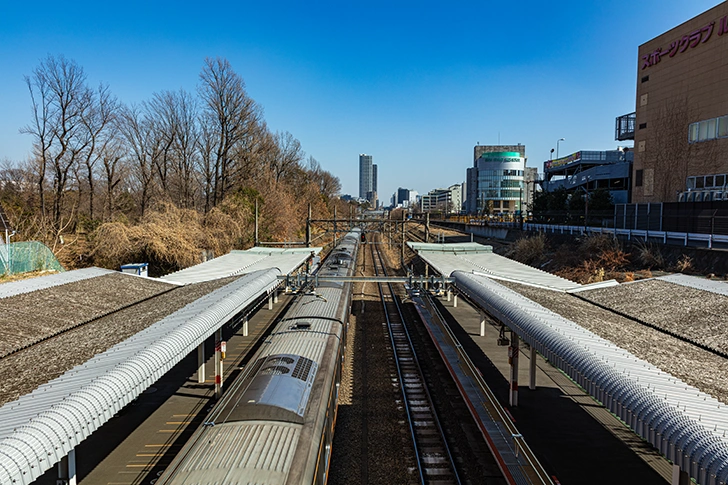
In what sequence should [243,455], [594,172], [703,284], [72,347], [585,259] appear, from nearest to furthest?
[243,455] < [72,347] < [703,284] < [585,259] < [594,172]

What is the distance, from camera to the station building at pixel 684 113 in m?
31.9

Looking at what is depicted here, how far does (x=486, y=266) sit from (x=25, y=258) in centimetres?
2333

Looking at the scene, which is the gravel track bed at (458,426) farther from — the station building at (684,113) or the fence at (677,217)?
the station building at (684,113)

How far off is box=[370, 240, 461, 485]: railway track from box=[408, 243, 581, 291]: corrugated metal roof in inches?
141

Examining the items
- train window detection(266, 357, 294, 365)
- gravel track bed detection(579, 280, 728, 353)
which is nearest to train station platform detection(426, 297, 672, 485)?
gravel track bed detection(579, 280, 728, 353)

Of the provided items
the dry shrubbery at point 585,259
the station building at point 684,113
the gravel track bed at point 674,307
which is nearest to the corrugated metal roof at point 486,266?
the gravel track bed at point 674,307

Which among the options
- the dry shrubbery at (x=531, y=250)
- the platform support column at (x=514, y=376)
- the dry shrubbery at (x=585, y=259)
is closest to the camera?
the platform support column at (x=514, y=376)

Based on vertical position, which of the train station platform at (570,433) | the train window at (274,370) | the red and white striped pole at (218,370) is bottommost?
the train station platform at (570,433)

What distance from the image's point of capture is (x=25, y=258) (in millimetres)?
22500

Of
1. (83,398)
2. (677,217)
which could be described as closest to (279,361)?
(83,398)

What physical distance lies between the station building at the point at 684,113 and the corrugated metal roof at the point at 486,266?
1964 centimetres

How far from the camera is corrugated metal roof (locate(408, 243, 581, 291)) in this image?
17.0 meters

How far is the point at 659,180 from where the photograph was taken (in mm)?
37812

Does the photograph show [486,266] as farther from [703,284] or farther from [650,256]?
[650,256]
